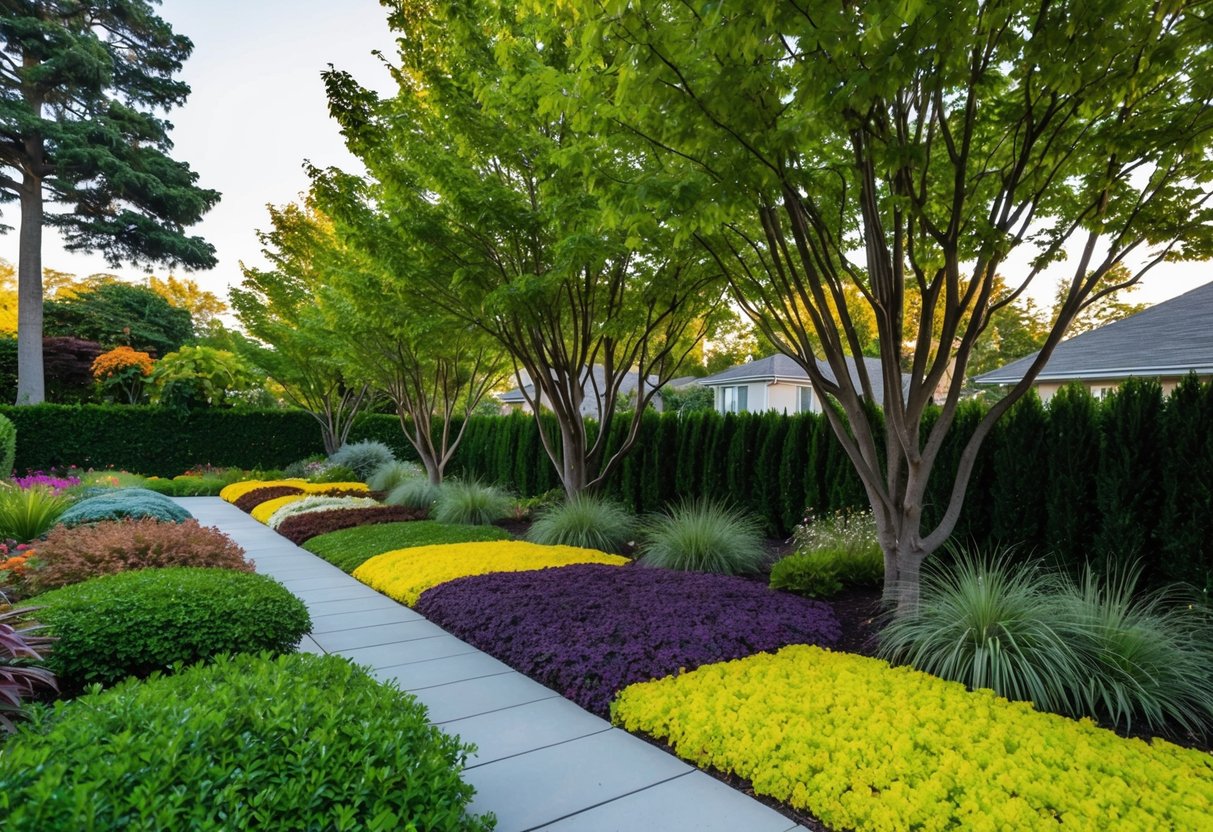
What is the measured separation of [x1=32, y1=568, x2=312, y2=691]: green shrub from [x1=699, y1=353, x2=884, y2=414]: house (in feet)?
64.0

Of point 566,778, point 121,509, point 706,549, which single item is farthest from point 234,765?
point 121,509

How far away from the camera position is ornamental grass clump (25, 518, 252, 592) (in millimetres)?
4406

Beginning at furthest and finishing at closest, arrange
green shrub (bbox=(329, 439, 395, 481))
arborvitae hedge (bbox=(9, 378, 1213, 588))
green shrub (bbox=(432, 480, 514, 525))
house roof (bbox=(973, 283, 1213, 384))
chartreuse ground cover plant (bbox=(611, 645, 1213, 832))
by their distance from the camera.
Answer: green shrub (bbox=(329, 439, 395, 481)) < green shrub (bbox=(432, 480, 514, 525)) < house roof (bbox=(973, 283, 1213, 384)) < arborvitae hedge (bbox=(9, 378, 1213, 588)) < chartreuse ground cover plant (bbox=(611, 645, 1213, 832))

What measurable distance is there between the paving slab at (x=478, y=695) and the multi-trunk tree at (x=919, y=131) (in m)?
2.48

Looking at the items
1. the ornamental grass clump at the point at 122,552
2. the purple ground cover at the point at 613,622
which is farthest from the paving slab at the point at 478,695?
the ornamental grass clump at the point at 122,552

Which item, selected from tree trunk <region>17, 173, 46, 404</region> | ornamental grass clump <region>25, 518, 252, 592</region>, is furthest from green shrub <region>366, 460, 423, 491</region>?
tree trunk <region>17, 173, 46, 404</region>

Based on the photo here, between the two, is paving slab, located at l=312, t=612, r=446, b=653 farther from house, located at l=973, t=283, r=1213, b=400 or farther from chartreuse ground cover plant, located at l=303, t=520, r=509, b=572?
house, located at l=973, t=283, r=1213, b=400

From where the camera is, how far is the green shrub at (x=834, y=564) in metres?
5.12

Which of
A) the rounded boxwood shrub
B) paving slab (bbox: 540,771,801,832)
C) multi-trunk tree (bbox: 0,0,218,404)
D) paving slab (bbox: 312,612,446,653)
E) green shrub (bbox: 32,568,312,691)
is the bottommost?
paving slab (bbox: 312,612,446,653)

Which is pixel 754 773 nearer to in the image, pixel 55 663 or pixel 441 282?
pixel 55 663

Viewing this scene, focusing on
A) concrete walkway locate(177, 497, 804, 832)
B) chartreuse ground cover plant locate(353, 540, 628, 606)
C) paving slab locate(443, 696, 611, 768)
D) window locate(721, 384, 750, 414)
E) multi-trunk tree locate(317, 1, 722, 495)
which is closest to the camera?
concrete walkway locate(177, 497, 804, 832)

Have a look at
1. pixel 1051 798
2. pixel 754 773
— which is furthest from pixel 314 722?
pixel 1051 798

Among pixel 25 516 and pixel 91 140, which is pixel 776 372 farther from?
pixel 91 140

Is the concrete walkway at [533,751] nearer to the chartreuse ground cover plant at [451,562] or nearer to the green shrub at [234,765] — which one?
the green shrub at [234,765]
